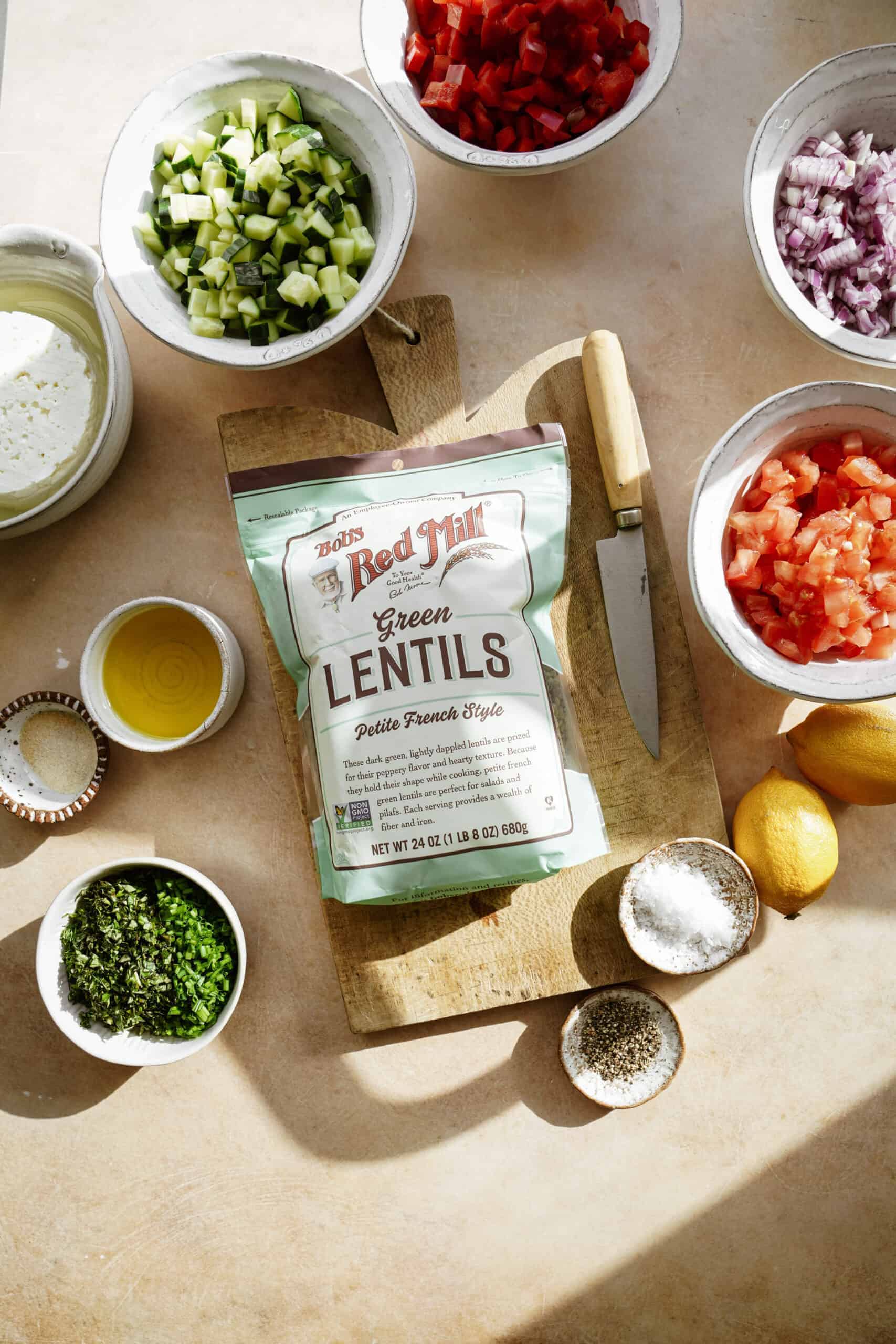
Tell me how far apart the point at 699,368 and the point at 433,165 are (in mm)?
580

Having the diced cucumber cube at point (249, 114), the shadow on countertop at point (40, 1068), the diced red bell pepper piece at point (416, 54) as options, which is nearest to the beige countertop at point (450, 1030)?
the shadow on countertop at point (40, 1068)

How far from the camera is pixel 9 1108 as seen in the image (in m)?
1.48

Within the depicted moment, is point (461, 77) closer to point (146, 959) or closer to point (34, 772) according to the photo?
point (34, 772)

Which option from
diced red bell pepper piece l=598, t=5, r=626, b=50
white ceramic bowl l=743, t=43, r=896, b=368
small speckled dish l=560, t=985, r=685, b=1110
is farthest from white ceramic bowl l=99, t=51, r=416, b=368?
small speckled dish l=560, t=985, r=685, b=1110

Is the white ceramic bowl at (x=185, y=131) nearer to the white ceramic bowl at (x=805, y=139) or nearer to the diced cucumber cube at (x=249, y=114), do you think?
the diced cucumber cube at (x=249, y=114)

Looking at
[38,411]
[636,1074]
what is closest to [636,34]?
[38,411]

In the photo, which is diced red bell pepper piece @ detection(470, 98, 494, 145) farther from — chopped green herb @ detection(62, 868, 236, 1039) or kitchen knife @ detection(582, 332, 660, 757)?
chopped green herb @ detection(62, 868, 236, 1039)

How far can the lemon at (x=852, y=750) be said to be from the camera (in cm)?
130

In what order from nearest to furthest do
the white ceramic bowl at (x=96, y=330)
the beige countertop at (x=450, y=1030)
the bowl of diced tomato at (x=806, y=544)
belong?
the bowl of diced tomato at (x=806, y=544), the white ceramic bowl at (x=96, y=330), the beige countertop at (x=450, y=1030)

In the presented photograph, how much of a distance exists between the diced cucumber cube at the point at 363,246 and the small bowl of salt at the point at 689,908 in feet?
3.24

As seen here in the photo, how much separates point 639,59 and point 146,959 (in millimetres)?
1527

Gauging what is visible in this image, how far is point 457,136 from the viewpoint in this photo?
1330 mm

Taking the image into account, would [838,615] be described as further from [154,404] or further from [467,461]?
[154,404]

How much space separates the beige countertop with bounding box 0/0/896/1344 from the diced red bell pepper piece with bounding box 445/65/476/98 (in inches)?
8.6
